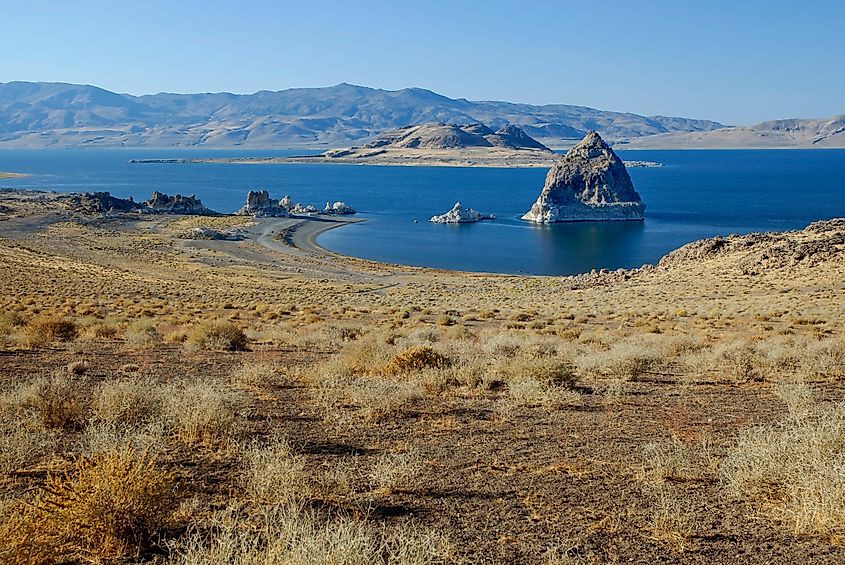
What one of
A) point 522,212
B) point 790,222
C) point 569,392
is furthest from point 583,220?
point 569,392

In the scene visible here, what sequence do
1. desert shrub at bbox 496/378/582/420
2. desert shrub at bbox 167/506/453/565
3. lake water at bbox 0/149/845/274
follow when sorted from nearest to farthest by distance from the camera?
desert shrub at bbox 167/506/453/565
desert shrub at bbox 496/378/582/420
lake water at bbox 0/149/845/274

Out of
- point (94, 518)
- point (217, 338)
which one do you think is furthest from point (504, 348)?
point (94, 518)

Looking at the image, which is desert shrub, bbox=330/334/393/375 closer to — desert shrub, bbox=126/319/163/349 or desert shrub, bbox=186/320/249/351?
desert shrub, bbox=186/320/249/351

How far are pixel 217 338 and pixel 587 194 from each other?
4042 inches

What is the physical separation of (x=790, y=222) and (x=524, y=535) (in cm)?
10638

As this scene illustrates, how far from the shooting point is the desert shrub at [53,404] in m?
8.65

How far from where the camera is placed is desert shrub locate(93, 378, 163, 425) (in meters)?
→ 8.69

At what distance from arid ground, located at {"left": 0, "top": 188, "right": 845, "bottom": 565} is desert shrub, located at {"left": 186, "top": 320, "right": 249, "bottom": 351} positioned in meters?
0.07

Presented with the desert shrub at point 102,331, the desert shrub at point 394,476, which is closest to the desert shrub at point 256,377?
the desert shrub at point 394,476

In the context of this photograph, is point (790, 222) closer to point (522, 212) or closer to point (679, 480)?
point (522, 212)

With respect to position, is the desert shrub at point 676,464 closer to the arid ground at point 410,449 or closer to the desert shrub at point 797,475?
the arid ground at point 410,449

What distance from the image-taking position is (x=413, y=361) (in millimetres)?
12711

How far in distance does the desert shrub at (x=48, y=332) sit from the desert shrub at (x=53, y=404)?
593cm

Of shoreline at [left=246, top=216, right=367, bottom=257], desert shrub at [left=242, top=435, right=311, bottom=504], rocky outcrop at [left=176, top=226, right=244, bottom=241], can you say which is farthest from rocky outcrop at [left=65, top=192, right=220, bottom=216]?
desert shrub at [left=242, top=435, right=311, bottom=504]
